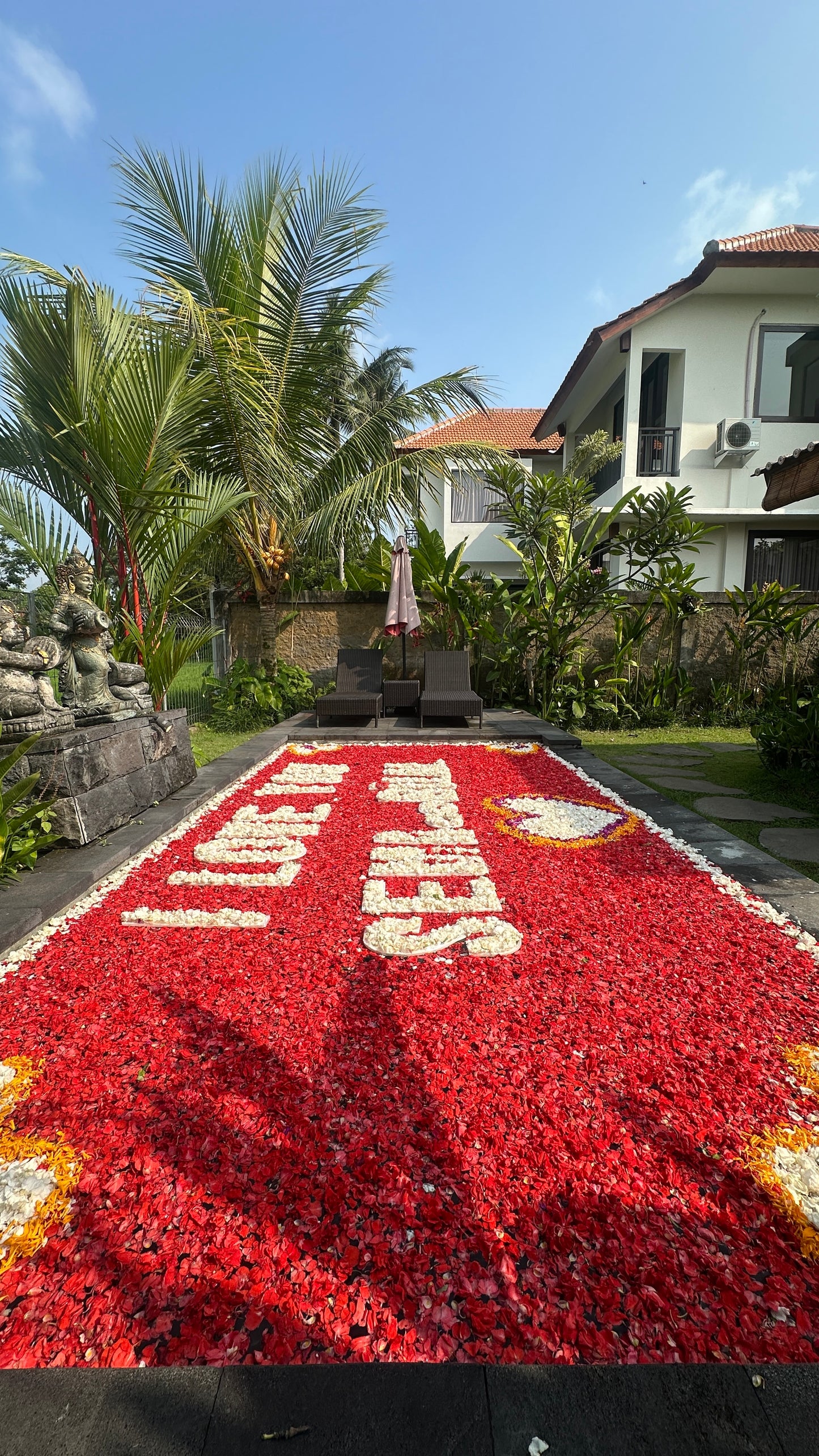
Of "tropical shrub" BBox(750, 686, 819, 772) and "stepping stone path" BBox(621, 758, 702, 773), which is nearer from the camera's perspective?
"tropical shrub" BBox(750, 686, 819, 772)

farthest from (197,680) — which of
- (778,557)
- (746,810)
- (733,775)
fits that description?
(778,557)

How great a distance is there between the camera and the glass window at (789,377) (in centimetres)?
1327

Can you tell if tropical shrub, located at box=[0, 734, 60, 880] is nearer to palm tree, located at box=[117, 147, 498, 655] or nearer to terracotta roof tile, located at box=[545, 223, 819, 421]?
palm tree, located at box=[117, 147, 498, 655]

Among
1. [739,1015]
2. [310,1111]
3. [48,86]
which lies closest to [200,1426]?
[310,1111]

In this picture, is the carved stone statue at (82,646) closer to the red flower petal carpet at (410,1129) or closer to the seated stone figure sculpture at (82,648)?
the seated stone figure sculpture at (82,648)

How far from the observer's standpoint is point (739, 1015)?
2.00 metres

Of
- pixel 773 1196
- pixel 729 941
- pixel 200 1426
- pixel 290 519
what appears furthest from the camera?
pixel 290 519

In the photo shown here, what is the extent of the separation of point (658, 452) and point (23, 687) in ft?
45.4

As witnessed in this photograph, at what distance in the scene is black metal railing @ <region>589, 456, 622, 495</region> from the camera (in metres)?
13.9

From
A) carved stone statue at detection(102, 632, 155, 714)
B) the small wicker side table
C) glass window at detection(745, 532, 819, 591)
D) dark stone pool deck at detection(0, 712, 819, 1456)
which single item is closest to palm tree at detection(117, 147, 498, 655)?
the small wicker side table

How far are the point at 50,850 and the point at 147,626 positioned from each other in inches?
83.6

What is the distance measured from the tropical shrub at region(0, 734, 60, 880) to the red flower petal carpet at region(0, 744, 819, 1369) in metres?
0.45

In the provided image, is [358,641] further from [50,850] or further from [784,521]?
[784,521]

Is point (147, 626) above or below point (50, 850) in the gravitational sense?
above
